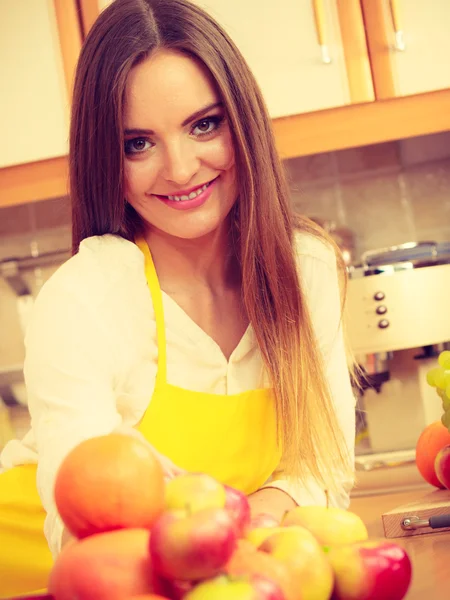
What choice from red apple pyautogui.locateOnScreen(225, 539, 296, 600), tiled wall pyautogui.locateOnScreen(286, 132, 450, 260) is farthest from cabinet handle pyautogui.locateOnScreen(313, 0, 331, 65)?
Result: red apple pyautogui.locateOnScreen(225, 539, 296, 600)

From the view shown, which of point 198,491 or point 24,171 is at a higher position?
point 24,171

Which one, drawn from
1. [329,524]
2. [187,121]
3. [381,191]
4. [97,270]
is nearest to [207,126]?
[187,121]

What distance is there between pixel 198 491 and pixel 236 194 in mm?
621

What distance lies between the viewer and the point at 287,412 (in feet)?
3.32

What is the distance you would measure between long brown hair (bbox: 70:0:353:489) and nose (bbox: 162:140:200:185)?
5 cm

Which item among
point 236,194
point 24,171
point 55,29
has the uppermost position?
point 55,29

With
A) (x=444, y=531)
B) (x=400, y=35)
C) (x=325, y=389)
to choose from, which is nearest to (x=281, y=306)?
(x=325, y=389)

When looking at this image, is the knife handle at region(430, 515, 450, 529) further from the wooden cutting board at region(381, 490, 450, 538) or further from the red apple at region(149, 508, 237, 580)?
the red apple at region(149, 508, 237, 580)

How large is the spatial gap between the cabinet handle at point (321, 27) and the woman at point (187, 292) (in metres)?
0.83

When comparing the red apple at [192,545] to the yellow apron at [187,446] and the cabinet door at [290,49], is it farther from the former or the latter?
the cabinet door at [290,49]

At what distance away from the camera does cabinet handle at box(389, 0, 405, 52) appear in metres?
1.83

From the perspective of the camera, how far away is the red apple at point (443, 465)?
37.3 inches

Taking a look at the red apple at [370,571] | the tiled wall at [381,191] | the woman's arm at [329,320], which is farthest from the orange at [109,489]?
the tiled wall at [381,191]

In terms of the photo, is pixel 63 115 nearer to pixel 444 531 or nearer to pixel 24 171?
pixel 24 171
